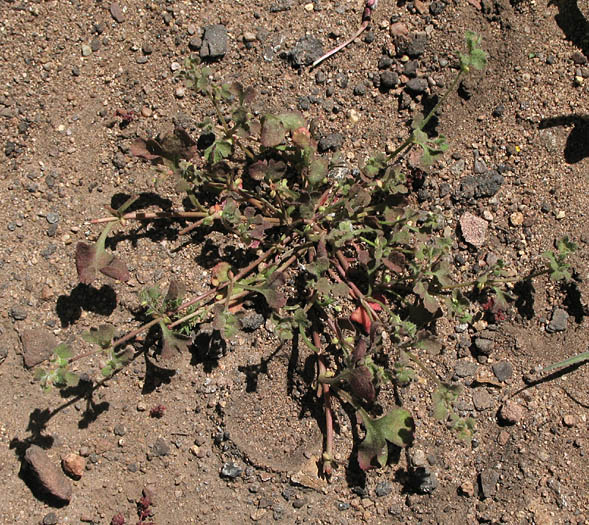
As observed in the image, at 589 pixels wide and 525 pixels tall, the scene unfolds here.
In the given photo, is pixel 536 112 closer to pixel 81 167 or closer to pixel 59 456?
pixel 81 167

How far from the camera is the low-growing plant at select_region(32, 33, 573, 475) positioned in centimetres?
334

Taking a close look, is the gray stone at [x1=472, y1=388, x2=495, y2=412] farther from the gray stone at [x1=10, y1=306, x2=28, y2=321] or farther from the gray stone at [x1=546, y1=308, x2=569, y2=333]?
the gray stone at [x1=10, y1=306, x2=28, y2=321]

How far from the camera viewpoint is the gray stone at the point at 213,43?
3930mm

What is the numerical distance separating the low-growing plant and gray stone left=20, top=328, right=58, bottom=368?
8.2 inches

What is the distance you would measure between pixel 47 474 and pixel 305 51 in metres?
3.14

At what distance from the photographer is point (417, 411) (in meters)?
3.68

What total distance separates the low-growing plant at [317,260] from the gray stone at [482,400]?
205 mm

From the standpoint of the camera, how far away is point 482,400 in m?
3.69

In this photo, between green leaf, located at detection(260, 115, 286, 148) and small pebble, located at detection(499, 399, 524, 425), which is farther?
small pebble, located at detection(499, 399, 524, 425)

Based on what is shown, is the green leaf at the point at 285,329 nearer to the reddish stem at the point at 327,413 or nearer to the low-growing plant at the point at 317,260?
the low-growing plant at the point at 317,260

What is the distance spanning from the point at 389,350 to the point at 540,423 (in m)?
1.04

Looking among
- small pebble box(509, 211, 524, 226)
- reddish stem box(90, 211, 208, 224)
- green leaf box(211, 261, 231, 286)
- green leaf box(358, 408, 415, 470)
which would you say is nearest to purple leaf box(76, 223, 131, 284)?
reddish stem box(90, 211, 208, 224)

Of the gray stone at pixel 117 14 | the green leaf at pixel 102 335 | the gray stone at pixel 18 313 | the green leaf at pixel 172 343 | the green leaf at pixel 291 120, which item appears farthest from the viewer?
the gray stone at pixel 117 14

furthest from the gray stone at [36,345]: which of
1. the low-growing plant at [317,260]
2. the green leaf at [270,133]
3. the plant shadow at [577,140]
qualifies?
the plant shadow at [577,140]
